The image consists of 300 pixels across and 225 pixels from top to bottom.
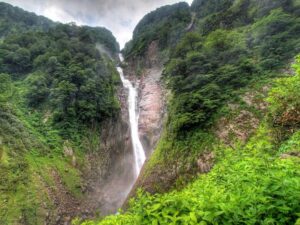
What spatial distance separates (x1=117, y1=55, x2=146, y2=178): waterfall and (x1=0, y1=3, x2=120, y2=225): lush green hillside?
12.8 feet

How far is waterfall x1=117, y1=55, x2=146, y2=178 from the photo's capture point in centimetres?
2933

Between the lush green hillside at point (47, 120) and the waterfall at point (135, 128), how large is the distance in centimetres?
391

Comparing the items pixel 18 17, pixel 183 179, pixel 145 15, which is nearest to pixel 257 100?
pixel 183 179

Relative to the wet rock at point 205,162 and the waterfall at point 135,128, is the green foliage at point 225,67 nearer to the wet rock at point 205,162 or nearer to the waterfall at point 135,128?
the wet rock at point 205,162

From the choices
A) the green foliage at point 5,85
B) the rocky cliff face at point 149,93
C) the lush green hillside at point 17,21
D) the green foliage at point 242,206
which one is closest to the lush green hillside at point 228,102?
the green foliage at point 242,206

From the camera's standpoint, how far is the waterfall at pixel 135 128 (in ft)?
96.2

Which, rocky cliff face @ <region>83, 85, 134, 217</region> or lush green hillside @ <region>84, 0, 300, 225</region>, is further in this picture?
rocky cliff face @ <region>83, 85, 134, 217</region>

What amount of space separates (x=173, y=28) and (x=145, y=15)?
38445 millimetres

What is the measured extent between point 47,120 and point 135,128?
40.7ft

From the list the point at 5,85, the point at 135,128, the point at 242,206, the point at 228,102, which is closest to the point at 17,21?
the point at 5,85

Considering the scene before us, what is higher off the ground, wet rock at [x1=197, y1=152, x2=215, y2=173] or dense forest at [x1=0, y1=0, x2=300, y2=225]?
dense forest at [x1=0, y1=0, x2=300, y2=225]

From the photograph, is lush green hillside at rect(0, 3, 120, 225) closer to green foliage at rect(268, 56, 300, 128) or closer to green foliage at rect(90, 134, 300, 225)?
green foliage at rect(90, 134, 300, 225)

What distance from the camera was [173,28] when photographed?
51.7 metres

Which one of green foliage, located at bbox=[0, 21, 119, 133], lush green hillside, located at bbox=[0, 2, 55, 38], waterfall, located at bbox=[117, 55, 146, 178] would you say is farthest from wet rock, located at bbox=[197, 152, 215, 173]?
lush green hillside, located at bbox=[0, 2, 55, 38]
